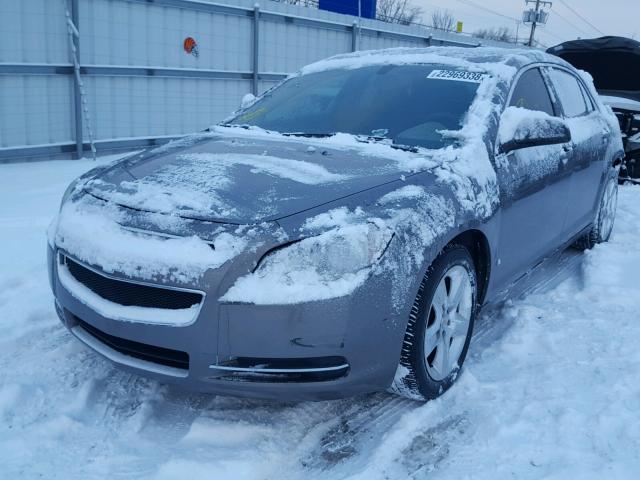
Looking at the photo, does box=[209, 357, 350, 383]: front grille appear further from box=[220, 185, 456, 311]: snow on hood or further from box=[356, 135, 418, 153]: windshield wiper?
box=[356, 135, 418, 153]: windshield wiper

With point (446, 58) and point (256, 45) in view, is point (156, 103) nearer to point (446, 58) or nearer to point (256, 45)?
point (256, 45)

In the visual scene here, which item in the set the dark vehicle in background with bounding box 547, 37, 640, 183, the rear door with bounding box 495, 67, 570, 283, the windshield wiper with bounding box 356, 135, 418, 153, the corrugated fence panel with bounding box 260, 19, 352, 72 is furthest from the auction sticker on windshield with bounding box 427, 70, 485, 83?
the corrugated fence panel with bounding box 260, 19, 352, 72

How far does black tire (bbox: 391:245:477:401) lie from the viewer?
8.57ft

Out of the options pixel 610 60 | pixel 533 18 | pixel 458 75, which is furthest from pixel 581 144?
pixel 533 18

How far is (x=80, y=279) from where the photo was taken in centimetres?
272

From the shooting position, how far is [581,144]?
4.39 m

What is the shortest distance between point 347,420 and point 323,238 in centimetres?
90

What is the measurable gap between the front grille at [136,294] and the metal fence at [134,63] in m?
6.07

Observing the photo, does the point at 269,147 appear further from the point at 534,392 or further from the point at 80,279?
the point at 534,392

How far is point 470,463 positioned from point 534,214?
172 centimetres

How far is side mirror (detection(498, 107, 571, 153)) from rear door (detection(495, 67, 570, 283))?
7 cm

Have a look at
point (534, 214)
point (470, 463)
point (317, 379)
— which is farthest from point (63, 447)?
point (534, 214)

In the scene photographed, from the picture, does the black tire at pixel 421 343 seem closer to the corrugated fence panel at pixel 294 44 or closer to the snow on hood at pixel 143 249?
the snow on hood at pixel 143 249

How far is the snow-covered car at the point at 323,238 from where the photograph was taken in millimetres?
2330
